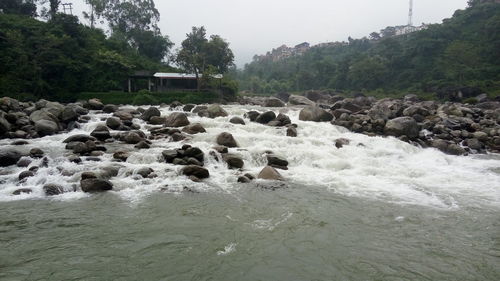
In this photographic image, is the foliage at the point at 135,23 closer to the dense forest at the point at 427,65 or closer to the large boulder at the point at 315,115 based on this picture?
the dense forest at the point at 427,65

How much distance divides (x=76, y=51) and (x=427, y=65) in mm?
58411

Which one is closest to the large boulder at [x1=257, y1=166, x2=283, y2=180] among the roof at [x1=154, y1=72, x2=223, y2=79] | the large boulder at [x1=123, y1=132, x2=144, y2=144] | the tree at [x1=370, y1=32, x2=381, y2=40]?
the large boulder at [x1=123, y1=132, x2=144, y2=144]

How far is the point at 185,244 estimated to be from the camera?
6648 millimetres

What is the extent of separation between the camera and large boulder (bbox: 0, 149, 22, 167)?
37.5 ft

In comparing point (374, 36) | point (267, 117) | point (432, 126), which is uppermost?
point (374, 36)

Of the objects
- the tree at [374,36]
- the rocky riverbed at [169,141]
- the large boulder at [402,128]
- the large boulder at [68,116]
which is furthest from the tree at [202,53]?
the tree at [374,36]

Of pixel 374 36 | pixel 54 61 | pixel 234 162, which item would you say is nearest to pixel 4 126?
pixel 234 162

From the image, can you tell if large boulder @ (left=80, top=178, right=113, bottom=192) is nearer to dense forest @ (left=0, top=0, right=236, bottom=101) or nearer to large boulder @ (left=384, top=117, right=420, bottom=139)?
large boulder @ (left=384, top=117, right=420, bottom=139)

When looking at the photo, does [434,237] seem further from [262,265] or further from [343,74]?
[343,74]

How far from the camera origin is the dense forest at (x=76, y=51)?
32.5 meters

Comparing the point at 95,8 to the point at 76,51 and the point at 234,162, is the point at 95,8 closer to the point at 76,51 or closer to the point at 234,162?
the point at 76,51

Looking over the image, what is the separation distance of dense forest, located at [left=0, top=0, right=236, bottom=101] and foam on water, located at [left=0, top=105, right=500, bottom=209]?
18977 mm

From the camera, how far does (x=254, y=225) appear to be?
7.64m

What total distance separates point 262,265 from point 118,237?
3.00m
